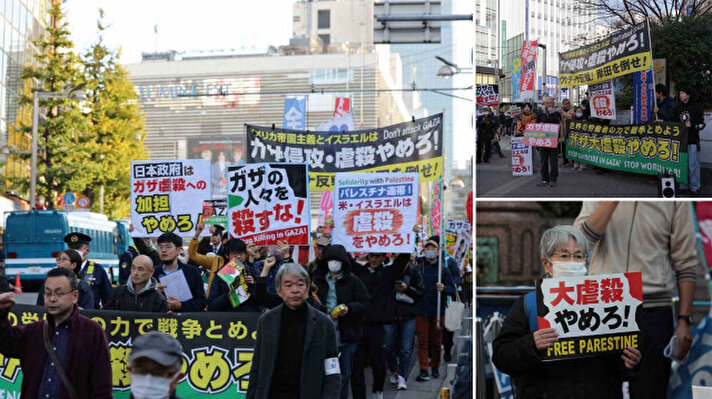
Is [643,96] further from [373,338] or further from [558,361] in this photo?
[373,338]

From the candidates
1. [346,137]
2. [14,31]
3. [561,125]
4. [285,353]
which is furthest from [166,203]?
[14,31]

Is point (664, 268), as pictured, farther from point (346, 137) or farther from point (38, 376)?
point (346, 137)

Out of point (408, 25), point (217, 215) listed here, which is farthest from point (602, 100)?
point (217, 215)

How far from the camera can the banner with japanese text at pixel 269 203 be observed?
33.1 ft

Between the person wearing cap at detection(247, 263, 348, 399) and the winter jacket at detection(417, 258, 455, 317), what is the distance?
5.87 m

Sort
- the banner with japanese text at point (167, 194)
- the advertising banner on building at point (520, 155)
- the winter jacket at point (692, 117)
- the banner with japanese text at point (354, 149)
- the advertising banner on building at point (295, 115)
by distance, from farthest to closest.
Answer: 1. the advertising banner on building at point (295, 115)
2. the banner with japanese text at point (354, 149)
3. the banner with japanese text at point (167, 194)
4. the advertising banner on building at point (520, 155)
5. the winter jacket at point (692, 117)

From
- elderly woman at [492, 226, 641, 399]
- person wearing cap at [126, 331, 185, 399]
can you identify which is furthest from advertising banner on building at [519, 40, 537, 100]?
person wearing cap at [126, 331, 185, 399]

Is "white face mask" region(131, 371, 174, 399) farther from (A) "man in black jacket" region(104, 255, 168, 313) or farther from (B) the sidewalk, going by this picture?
(A) "man in black jacket" region(104, 255, 168, 313)

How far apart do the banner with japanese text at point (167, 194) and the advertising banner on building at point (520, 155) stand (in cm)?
689

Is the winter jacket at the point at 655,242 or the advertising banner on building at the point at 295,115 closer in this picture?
the winter jacket at the point at 655,242

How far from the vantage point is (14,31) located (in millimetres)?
45219

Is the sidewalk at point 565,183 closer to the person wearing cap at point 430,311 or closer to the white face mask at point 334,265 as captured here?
the white face mask at point 334,265

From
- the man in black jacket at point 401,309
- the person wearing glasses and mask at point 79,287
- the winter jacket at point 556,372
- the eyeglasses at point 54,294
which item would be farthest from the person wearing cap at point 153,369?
the man in black jacket at point 401,309

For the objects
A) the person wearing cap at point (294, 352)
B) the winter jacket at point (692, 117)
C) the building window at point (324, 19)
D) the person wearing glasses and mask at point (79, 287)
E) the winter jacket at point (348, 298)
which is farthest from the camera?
the building window at point (324, 19)
